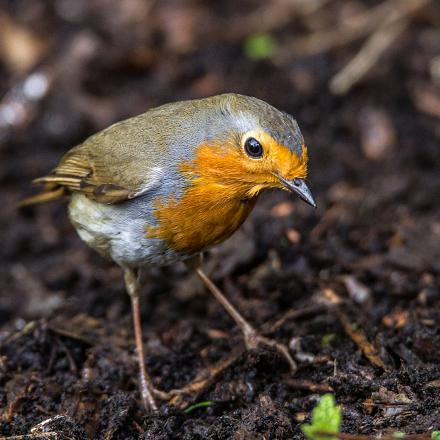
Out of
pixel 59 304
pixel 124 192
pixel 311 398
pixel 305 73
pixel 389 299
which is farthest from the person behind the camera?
pixel 305 73

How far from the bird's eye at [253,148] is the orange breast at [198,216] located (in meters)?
0.25

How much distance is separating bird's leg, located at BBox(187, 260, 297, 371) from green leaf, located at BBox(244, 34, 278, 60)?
2.91 m

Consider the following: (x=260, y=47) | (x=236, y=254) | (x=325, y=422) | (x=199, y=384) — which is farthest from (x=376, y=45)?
(x=325, y=422)

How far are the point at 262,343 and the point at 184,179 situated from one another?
106 cm

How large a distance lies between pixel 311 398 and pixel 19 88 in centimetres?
457

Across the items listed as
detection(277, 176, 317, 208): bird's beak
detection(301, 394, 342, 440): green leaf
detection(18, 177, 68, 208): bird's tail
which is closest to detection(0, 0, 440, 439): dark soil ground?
detection(301, 394, 342, 440): green leaf

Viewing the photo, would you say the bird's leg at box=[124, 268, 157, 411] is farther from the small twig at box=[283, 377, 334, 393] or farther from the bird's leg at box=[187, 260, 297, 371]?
the small twig at box=[283, 377, 334, 393]

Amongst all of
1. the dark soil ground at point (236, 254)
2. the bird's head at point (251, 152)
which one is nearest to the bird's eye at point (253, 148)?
the bird's head at point (251, 152)

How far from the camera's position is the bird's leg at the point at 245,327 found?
4.15 metres

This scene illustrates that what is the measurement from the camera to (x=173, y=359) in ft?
14.4

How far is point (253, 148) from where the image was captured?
12.5 ft

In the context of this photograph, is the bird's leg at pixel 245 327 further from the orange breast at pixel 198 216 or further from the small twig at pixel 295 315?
the orange breast at pixel 198 216

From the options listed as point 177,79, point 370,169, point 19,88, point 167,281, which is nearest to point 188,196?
point 167,281

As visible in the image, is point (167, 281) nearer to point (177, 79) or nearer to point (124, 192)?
point (124, 192)
